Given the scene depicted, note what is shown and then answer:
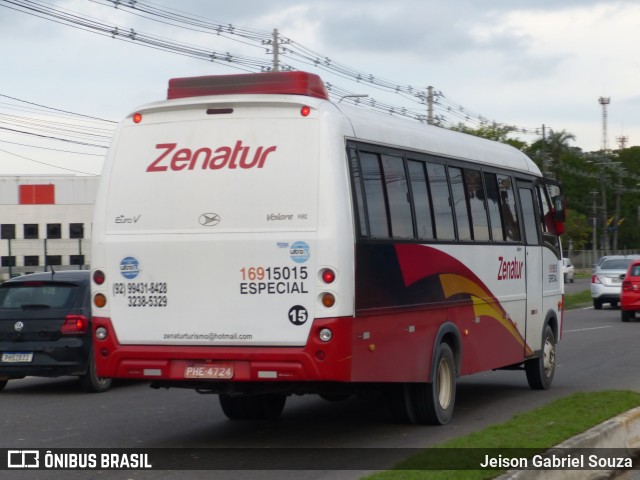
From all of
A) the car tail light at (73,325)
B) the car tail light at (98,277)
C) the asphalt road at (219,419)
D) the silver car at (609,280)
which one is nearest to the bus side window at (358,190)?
the asphalt road at (219,419)

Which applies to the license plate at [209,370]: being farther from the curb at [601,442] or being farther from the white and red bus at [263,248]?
the curb at [601,442]

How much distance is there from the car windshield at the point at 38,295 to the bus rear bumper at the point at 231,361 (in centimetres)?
534

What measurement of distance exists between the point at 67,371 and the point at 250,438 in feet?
15.5

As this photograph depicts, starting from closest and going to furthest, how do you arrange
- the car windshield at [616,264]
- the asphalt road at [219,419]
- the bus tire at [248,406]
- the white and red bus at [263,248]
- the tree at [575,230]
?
the white and red bus at [263,248] → the asphalt road at [219,419] → the bus tire at [248,406] → the car windshield at [616,264] → the tree at [575,230]

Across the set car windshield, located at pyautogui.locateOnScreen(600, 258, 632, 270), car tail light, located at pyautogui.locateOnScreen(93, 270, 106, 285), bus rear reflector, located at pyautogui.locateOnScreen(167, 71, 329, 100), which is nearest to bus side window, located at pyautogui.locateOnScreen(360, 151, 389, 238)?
bus rear reflector, located at pyautogui.locateOnScreen(167, 71, 329, 100)

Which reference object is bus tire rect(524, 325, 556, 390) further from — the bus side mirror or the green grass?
the green grass

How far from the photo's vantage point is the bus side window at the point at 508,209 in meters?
14.6

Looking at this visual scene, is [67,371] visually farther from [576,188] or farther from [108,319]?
[576,188]

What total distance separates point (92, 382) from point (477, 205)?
18.5 feet

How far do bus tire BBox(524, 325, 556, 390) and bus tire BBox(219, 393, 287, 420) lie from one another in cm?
431

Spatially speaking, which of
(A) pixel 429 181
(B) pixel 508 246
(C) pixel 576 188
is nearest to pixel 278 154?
(A) pixel 429 181

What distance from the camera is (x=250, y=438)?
11.5 meters

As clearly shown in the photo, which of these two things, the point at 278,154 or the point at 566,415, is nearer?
the point at 278,154

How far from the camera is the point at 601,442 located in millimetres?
10188
